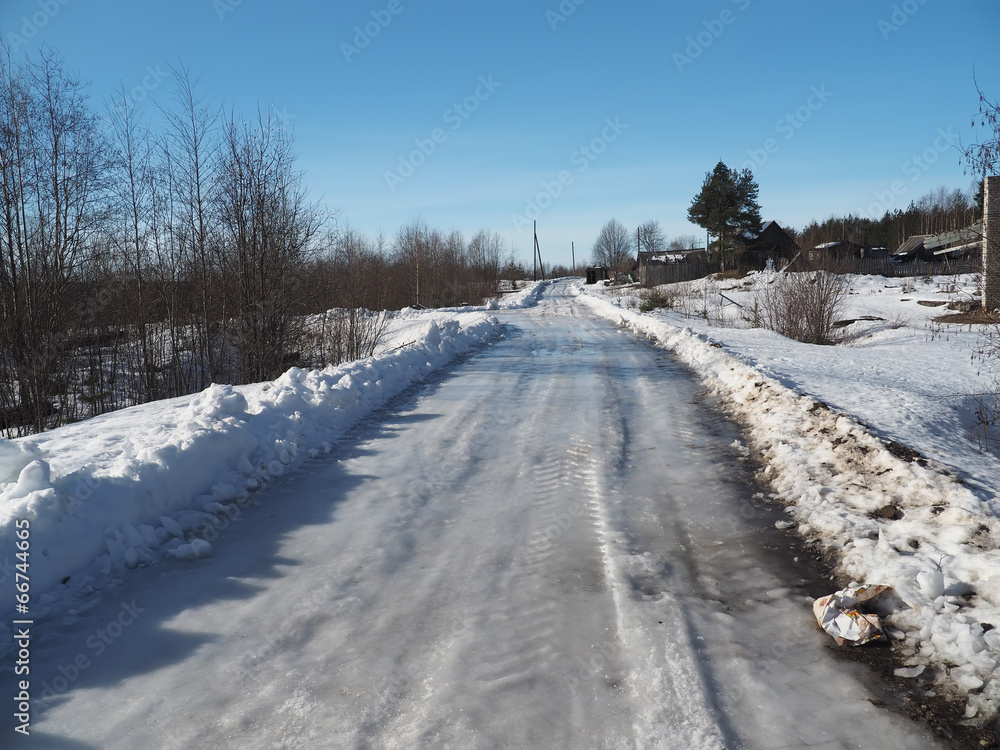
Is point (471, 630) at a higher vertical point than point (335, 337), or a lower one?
lower

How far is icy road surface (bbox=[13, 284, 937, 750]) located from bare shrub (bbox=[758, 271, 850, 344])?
40.4ft

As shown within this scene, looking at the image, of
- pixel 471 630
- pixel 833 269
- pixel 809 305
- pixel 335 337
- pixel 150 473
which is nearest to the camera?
pixel 471 630

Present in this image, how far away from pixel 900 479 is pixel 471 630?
3.62 m

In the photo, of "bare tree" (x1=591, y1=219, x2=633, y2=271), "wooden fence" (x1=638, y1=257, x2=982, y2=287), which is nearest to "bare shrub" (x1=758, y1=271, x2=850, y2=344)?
"wooden fence" (x1=638, y1=257, x2=982, y2=287)

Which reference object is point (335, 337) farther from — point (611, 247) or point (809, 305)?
point (611, 247)

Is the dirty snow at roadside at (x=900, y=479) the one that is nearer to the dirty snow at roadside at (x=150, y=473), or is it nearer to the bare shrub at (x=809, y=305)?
the bare shrub at (x=809, y=305)

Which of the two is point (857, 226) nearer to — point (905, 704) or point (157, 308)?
point (157, 308)

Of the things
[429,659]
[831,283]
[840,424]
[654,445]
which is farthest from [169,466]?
[831,283]

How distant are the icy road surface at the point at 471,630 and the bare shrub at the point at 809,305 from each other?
12325mm

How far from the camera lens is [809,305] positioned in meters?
16.6

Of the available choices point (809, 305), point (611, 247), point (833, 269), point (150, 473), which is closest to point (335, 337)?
point (150, 473)

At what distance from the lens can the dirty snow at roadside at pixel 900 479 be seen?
10.0 ft

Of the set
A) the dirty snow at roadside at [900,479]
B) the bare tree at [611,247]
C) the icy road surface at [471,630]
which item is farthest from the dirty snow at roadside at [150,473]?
the bare tree at [611,247]

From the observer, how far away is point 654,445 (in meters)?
6.67
